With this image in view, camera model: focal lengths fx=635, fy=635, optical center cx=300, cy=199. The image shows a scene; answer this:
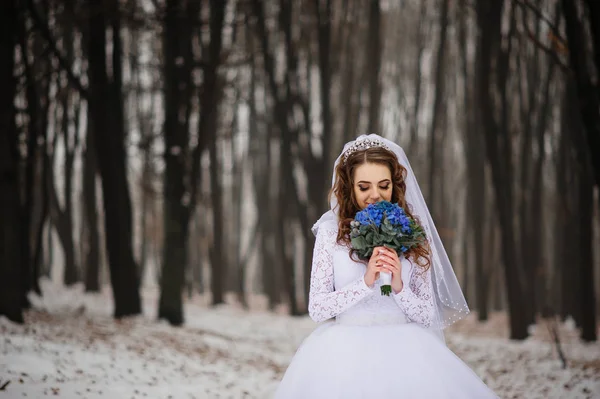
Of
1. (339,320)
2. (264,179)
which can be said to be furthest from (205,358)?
(264,179)

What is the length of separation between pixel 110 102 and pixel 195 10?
309cm

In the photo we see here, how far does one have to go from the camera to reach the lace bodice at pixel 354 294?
3684mm

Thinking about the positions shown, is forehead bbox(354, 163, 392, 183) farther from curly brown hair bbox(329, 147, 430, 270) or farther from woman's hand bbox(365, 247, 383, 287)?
woman's hand bbox(365, 247, 383, 287)

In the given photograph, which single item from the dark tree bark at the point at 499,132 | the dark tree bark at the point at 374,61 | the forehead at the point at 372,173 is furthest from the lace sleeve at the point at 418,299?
the dark tree bark at the point at 374,61

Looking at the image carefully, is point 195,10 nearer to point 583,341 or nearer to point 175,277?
point 175,277

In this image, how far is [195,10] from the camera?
1481 centimetres

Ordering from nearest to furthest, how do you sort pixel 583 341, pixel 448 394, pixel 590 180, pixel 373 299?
pixel 448 394
pixel 373 299
pixel 590 180
pixel 583 341

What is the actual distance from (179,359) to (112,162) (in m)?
5.35

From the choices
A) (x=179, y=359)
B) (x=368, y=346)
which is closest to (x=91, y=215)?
(x=179, y=359)

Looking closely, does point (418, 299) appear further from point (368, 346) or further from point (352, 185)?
point (352, 185)

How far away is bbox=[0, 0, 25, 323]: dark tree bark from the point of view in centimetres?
991

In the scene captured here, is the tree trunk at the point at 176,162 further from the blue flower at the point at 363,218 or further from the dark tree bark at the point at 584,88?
the blue flower at the point at 363,218

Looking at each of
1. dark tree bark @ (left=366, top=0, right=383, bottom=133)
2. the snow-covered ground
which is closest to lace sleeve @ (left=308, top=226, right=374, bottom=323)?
the snow-covered ground

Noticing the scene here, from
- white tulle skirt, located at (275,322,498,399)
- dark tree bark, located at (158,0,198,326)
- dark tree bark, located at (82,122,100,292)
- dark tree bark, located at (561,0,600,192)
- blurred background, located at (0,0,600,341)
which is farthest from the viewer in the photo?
dark tree bark, located at (82,122,100,292)
